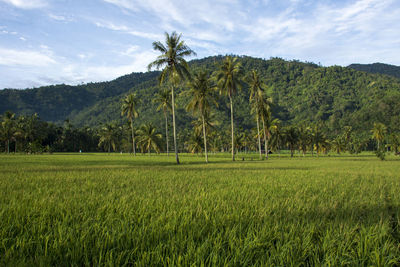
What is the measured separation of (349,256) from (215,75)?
3515cm

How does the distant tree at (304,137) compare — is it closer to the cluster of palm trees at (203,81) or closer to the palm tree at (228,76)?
the cluster of palm trees at (203,81)

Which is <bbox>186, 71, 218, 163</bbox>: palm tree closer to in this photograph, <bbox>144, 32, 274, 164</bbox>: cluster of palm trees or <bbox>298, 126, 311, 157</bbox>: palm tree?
<bbox>144, 32, 274, 164</bbox>: cluster of palm trees

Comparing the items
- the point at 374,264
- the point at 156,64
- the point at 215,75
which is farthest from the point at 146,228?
the point at 215,75

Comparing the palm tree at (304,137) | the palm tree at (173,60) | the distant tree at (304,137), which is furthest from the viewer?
the distant tree at (304,137)

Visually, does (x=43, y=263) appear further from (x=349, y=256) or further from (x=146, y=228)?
(x=349, y=256)

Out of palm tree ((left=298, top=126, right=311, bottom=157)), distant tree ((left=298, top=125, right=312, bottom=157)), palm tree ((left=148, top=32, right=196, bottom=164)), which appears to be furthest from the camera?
distant tree ((left=298, top=125, right=312, bottom=157))

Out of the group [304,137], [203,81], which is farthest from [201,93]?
[304,137]

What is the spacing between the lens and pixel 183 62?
90.9 feet

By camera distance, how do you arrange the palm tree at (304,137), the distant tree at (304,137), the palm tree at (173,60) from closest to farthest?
the palm tree at (173,60) → the palm tree at (304,137) → the distant tree at (304,137)

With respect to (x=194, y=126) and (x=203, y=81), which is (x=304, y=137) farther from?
(x=203, y=81)

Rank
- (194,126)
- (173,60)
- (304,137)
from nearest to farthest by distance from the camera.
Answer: (173,60) → (194,126) → (304,137)

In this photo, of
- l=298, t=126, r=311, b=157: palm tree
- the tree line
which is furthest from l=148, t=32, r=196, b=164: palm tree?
l=298, t=126, r=311, b=157: palm tree

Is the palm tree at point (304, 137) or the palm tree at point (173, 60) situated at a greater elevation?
the palm tree at point (173, 60)

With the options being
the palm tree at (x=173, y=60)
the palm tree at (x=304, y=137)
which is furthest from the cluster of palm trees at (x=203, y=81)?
the palm tree at (x=304, y=137)
